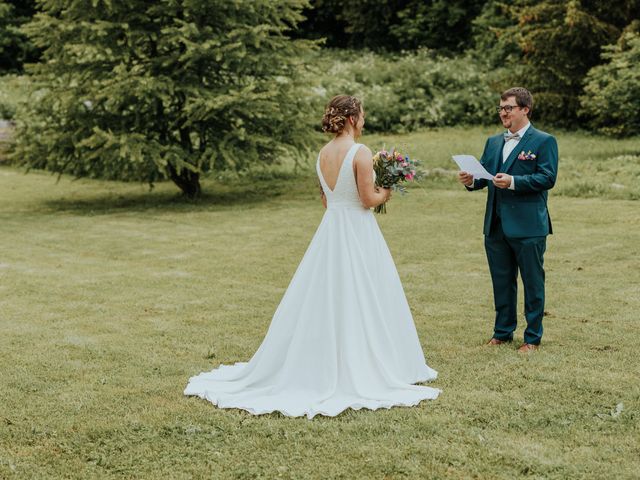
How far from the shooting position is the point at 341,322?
6.36m

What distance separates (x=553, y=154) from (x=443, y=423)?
2.57 meters

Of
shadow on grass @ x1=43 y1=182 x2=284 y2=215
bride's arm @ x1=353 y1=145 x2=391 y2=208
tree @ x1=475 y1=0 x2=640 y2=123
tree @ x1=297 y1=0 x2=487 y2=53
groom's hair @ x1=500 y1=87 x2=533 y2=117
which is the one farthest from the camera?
tree @ x1=297 y1=0 x2=487 y2=53

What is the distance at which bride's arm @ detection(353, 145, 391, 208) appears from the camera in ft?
20.8

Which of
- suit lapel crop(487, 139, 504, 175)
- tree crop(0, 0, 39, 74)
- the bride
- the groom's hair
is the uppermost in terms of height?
tree crop(0, 0, 39, 74)

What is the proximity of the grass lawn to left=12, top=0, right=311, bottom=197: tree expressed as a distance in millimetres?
1847

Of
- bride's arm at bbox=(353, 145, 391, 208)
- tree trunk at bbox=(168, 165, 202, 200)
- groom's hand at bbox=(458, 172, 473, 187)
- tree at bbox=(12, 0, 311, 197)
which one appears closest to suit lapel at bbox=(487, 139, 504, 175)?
groom's hand at bbox=(458, 172, 473, 187)

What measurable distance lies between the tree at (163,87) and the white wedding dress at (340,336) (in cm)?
1101

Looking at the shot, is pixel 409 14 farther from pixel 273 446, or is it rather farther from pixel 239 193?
pixel 273 446

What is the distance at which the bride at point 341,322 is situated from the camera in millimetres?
6250

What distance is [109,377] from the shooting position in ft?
22.6

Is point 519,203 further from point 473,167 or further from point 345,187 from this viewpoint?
Result: point 345,187

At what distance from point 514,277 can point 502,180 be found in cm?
100

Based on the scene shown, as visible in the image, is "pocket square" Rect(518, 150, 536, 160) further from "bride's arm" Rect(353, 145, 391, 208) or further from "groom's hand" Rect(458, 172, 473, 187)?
"bride's arm" Rect(353, 145, 391, 208)

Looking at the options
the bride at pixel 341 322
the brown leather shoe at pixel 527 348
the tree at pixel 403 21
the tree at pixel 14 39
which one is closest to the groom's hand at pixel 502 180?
the bride at pixel 341 322
